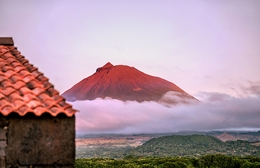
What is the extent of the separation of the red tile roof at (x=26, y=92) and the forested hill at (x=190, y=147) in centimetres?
10364

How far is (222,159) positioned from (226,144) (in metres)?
88.6

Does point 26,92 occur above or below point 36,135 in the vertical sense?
above

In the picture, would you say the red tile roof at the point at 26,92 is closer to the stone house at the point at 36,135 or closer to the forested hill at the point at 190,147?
the stone house at the point at 36,135

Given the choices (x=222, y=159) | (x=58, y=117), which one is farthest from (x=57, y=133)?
(x=222, y=159)

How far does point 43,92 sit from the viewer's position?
6016 millimetres

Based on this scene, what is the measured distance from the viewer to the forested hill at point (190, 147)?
368ft

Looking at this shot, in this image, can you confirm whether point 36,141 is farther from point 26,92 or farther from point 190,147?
point 190,147

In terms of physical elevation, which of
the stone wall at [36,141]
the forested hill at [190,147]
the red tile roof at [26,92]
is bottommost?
the forested hill at [190,147]

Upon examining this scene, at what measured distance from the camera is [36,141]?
5.57 m

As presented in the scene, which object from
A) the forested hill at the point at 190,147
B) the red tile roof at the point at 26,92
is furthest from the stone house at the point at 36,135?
the forested hill at the point at 190,147

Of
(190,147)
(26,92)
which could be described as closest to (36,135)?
(26,92)

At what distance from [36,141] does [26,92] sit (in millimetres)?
872

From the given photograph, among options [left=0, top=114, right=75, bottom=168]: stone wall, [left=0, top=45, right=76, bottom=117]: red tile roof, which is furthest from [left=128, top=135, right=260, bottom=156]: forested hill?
[left=0, top=114, right=75, bottom=168]: stone wall

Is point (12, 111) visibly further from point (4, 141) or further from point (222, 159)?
point (222, 159)
